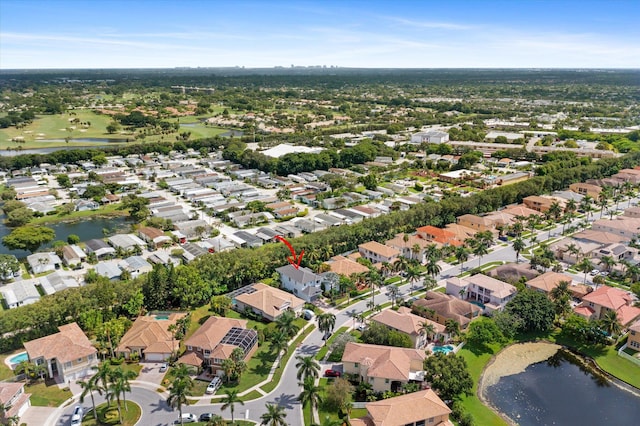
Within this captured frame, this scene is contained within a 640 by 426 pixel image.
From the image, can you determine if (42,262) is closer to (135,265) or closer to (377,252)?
(135,265)

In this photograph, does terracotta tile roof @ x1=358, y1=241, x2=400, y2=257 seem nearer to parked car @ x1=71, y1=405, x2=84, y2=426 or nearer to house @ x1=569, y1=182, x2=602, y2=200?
parked car @ x1=71, y1=405, x2=84, y2=426

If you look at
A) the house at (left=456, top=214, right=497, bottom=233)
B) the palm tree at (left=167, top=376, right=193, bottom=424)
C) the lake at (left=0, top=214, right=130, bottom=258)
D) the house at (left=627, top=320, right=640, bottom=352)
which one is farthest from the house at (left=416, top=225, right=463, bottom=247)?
the lake at (left=0, top=214, right=130, bottom=258)

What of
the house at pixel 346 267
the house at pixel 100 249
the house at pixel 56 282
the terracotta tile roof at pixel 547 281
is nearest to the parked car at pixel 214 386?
the house at pixel 346 267

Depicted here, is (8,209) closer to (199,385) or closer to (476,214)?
(199,385)

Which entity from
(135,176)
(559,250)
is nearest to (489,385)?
(559,250)

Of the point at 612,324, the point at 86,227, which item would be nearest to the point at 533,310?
the point at 612,324

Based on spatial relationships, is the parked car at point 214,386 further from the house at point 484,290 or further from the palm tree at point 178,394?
the house at point 484,290
